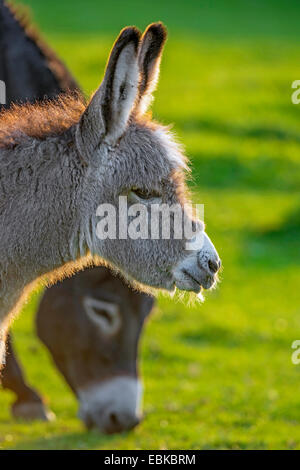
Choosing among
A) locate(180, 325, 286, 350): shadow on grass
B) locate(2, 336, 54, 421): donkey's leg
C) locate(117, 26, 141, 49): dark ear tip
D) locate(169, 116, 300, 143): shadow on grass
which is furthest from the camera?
locate(169, 116, 300, 143): shadow on grass

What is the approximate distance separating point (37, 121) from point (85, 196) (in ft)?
2.00

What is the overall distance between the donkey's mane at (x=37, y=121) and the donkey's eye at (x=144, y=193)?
58 centimetres

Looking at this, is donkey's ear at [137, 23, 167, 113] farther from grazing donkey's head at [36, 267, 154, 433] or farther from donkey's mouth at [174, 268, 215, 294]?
grazing donkey's head at [36, 267, 154, 433]

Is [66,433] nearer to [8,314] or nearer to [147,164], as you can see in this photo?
→ [8,314]

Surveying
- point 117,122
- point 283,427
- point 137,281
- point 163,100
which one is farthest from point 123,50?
point 163,100

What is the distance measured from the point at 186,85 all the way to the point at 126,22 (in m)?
9.81

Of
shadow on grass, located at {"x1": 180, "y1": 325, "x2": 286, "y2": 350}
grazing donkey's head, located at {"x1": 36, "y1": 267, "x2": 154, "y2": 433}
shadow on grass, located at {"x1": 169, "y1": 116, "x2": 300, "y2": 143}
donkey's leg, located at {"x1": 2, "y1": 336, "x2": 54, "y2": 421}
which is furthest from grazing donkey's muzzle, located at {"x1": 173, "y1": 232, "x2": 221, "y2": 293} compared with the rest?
shadow on grass, located at {"x1": 169, "y1": 116, "x2": 300, "y2": 143}

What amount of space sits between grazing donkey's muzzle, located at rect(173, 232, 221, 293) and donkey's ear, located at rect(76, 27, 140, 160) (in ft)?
2.64

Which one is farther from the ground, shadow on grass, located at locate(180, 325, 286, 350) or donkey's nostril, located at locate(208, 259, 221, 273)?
shadow on grass, located at locate(180, 325, 286, 350)

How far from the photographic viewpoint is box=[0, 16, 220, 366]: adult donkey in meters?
5.16

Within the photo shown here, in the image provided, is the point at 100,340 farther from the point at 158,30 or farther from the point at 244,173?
the point at 244,173

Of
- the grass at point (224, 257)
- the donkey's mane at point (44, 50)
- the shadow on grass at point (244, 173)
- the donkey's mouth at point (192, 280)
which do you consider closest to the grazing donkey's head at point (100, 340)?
the grass at point (224, 257)

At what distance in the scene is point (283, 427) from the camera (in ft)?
30.0

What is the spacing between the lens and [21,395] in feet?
31.1
